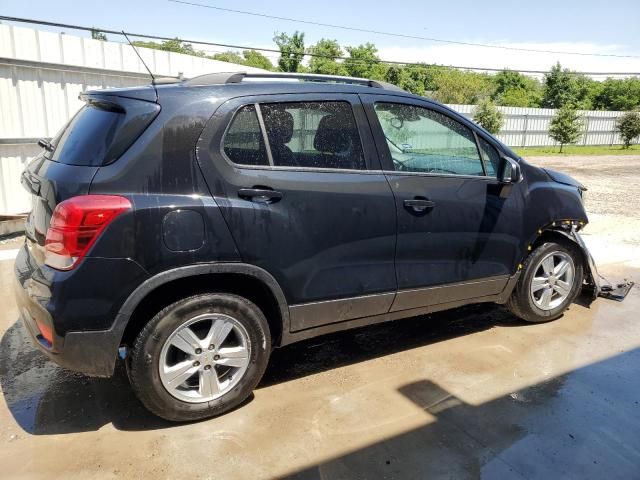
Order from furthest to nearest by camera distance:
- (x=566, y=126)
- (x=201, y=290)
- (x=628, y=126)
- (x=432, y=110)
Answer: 1. (x=628, y=126)
2. (x=566, y=126)
3. (x=432, y=110)
4. (x=201, y=290)

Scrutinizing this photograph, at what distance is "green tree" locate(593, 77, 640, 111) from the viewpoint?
5262cm

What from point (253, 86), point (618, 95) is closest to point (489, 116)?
point (253, 86)

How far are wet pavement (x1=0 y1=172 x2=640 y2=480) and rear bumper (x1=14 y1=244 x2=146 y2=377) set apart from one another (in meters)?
0.51

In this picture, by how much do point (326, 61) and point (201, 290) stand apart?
6443cm

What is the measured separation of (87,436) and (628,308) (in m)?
4.77

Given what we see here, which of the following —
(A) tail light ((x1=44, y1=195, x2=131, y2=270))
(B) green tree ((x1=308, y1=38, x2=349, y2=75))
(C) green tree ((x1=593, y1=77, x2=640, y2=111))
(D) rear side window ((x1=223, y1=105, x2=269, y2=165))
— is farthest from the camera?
(B) green tree ((x1=308, y1=38, x2=349, y2=75))

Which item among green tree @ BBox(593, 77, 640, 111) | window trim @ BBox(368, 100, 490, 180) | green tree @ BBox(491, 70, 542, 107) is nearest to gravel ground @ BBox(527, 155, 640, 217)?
window trim @ BBox(368, 100, 490, 180)

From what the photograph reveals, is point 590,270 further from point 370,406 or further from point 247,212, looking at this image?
point 247,212

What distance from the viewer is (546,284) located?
4.38 meters

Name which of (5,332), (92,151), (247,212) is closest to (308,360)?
(247,212)

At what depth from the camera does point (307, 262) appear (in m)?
3.09

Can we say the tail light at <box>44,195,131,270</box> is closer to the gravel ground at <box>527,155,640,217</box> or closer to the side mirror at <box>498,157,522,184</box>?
the side mirror at <box>498,157,522,184</box>

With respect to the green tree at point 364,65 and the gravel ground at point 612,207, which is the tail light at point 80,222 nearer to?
the gravel ground at point 612,207

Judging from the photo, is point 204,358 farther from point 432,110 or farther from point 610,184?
point 610,184
